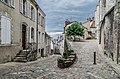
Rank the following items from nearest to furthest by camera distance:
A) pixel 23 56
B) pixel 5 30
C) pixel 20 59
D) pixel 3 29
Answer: pixel 3 29 < pixel 5 30 < pixel 20 59 < pixel 23 56

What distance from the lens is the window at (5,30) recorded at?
11.3m

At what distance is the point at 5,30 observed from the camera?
11.8 meters

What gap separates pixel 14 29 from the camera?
13.8m

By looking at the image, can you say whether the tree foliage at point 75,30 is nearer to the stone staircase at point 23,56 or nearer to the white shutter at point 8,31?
the stone staircase at point 23,56

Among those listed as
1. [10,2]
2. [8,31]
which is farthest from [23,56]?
[10,2]

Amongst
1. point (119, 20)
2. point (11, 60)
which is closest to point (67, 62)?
point (119, 20)

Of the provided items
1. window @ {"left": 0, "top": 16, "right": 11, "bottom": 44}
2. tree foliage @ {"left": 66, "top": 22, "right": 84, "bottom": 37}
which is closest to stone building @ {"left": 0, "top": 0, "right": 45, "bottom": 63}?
window @ {"left": 0, "top": 16, "right": 11, "bottom": 44}

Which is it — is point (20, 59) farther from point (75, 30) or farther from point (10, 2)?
point (75, 30)

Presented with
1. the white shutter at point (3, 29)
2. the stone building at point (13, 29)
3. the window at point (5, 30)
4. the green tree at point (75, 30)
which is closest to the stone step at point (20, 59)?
the stone building at point (13, 29)

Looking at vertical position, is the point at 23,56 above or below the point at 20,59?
above

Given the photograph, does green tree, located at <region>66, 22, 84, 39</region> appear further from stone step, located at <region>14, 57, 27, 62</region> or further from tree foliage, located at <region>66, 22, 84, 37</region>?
stone step, located at <region>14, 57, 27, 62</region>

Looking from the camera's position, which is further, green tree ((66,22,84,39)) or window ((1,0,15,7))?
green tree ((66,22,84,39))

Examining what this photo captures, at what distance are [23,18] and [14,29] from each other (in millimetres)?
2572

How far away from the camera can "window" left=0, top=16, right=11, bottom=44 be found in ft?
37.1
